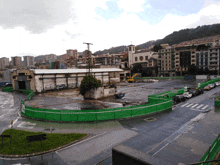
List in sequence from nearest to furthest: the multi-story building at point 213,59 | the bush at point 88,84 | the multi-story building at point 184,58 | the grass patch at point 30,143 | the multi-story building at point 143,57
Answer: the grass patch at point 30,143 → the bush at point 88,84 → the multi-story building at point 213,59 → the multi-story building at point 184,58 → the multi-story building at point 143,57

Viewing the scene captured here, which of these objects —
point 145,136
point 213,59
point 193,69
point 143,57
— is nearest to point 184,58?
point 193,69

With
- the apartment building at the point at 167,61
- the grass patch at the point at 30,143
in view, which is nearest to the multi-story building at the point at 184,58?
the apartment building at the point at 167,61

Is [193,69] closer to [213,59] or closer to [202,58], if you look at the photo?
[202,58]

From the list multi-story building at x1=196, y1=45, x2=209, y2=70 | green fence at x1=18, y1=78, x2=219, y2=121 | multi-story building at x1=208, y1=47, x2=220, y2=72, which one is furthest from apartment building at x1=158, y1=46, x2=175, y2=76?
green fence at x1=18, y1=78, x2=219, y2=121

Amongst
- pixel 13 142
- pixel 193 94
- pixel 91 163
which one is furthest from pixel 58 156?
pixel 193 94

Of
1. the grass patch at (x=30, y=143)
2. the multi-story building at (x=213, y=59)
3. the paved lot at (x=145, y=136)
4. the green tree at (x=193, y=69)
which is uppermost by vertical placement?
the multi-story building at (x=213, y=59)

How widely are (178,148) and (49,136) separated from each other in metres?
12.1

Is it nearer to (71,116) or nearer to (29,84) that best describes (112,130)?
(71,116)

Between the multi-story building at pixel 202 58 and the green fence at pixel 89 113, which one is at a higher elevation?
the multi-story building at pixel 202 58

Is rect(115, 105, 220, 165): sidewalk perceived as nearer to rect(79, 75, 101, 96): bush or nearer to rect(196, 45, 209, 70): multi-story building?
rect(79, 75, 101, 96): bush

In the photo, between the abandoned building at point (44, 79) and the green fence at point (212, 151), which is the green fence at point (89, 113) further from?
the abandoned building at point (44, 79)

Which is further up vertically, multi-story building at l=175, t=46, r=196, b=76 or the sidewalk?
multi-story building at l=175, t=46, r=196, b=76

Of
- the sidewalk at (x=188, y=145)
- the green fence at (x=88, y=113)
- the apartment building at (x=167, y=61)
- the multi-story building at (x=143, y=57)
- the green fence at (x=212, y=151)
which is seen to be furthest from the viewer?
the multi-story building at (x=143, y=57)

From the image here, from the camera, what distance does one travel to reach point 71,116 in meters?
20.6
